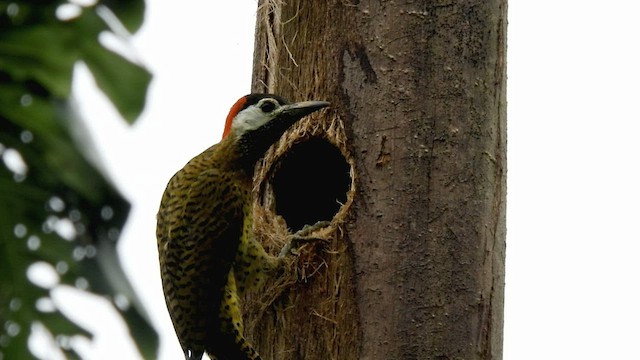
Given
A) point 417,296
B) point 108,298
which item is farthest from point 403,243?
point 108,298

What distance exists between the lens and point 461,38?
3430 millimetres

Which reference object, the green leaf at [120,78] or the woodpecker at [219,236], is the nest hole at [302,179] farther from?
the green leaf at [120,78]

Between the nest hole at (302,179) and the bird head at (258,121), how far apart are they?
10cm

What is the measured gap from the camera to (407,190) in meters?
3.27

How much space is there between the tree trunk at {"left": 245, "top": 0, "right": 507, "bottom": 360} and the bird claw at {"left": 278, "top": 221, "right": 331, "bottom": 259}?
10 centimetres

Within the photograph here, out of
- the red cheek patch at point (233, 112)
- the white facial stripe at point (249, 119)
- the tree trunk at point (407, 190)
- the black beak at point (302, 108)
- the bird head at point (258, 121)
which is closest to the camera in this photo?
the tree trunk at point (407, 190)

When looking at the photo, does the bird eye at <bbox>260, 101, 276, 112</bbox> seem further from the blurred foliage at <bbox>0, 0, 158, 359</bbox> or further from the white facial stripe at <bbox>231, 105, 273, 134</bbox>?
the blurred foliage at <bbox>0, 0, 158, 359</bbox>

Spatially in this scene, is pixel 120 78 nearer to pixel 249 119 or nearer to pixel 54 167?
pixel 54 167

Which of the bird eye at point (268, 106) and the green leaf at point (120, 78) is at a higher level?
the bird eye at point (268, 106)

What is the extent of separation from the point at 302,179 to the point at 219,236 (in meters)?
0.46

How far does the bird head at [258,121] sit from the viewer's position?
374cm

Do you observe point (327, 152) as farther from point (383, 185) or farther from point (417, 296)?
point (417, 296)

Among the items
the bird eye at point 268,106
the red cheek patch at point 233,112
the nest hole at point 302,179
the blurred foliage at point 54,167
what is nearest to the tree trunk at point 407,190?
the bird eye at point 268,106

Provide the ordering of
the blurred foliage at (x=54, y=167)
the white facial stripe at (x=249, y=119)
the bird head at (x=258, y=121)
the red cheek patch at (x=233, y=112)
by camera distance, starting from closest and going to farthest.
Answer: the blurred foliage at (x=54, y=167) < the bird head at (x=258, y=121) < the white facial stripe at (x=249, y=119) < the red cheek patch at (x=233, y=112)
